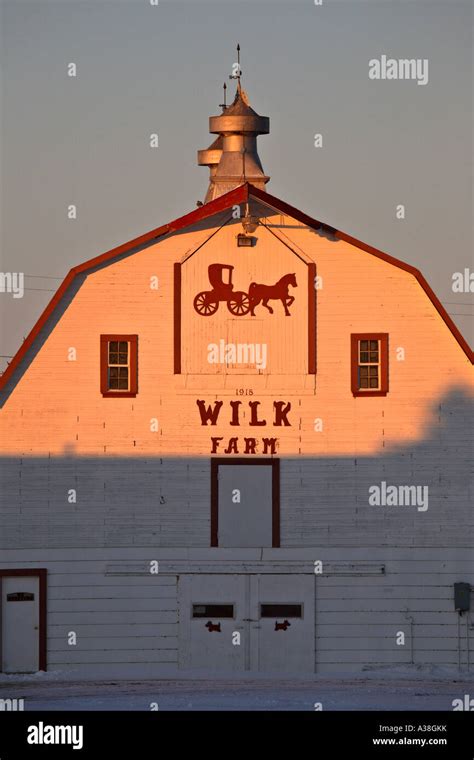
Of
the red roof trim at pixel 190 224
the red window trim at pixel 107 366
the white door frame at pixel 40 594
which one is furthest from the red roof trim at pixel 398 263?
the white door frame at pixel 40 594

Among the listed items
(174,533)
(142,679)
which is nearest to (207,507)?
(174,533)

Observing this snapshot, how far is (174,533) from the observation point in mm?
48750

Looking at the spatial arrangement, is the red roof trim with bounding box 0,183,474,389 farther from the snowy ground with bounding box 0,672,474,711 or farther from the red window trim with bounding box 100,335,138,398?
the snowy ground with bounding box 0,672,474,711

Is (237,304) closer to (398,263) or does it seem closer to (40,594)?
(398,263)

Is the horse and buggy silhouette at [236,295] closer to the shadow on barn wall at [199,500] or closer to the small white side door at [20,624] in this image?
the shadow on barn wall at [199,500]

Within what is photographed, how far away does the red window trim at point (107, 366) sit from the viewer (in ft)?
160

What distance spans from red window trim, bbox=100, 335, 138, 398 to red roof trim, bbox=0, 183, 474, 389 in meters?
1.47

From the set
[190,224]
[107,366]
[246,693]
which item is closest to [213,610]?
[246,693]

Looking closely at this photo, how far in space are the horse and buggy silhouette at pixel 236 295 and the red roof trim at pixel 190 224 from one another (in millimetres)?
1272

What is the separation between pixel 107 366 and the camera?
4891 centimetres

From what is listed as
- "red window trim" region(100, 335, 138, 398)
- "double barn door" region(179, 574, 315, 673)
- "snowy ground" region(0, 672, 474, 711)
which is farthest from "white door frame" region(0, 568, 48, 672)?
"red window trim" region(100, 335, 138, 398)

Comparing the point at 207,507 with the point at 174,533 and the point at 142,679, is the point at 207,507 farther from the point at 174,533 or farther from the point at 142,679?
the point at 142,679

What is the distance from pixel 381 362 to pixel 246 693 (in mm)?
8656

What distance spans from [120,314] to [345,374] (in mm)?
5400
